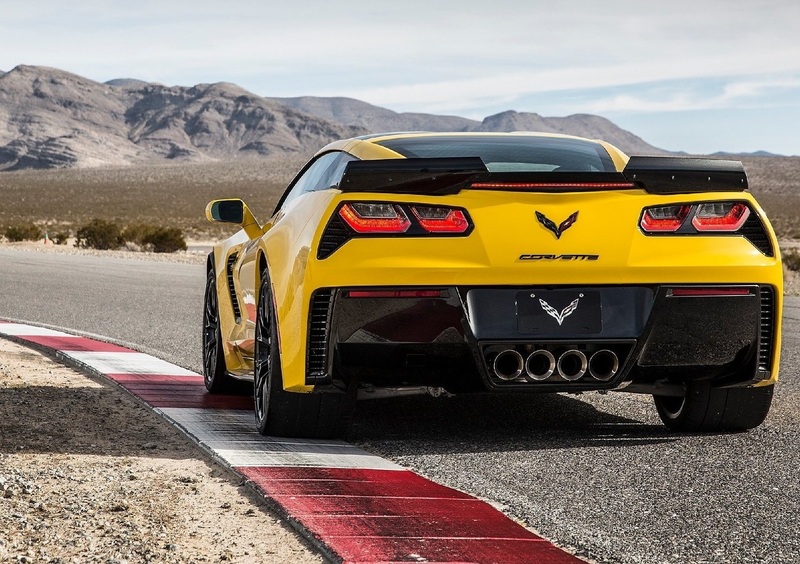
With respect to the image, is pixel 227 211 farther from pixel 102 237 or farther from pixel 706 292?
pixel 102 237

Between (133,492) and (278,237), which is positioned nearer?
→ (133,492)

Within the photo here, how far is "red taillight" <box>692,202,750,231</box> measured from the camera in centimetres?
517

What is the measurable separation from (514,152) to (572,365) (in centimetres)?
126

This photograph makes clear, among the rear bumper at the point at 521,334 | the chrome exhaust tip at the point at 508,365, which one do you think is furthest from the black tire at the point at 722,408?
the chrome exhaust tip at the point at 508,365

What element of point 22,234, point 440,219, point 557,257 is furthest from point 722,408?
point 22,234

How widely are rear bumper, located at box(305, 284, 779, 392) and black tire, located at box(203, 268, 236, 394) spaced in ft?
6.91

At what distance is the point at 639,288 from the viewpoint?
5.05 metres

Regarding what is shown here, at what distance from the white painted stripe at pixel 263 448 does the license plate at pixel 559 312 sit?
84 centimetres

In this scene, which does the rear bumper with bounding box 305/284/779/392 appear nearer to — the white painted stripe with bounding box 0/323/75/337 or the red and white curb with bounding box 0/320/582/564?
the red and white curb with bounding box 0/320/582/564

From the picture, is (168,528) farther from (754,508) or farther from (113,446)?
(754,508)

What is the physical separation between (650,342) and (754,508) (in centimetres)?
A: 98

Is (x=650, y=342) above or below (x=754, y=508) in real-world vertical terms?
above

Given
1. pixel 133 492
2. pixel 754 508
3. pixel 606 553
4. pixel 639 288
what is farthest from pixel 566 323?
pixel 133 492

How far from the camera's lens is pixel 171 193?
333 ft
